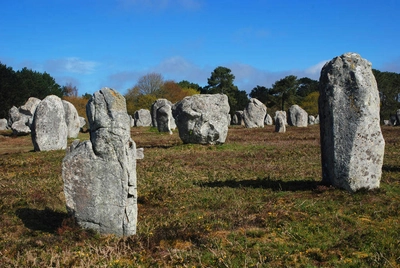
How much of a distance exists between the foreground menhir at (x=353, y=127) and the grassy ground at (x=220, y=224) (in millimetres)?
450

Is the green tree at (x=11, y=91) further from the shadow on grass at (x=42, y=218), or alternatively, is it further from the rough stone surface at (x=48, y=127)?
the shadow on grass at (x=42, y=218)

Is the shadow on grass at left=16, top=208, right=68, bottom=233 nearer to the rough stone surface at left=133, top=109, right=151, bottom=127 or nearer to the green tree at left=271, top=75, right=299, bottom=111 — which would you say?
the rough stone surface at left=133, top=109, right=151, bottom=127

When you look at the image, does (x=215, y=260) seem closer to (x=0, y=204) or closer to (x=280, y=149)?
(x=0, y=204)

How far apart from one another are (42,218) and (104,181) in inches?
82.0

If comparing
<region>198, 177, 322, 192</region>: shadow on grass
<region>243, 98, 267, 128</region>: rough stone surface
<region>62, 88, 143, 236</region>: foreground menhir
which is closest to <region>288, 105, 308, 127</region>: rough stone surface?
<region>243, 98, 267, 128</region>: rough stone surface

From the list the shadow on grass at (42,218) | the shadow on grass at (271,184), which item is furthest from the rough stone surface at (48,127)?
the shadow on grass at (42,218)

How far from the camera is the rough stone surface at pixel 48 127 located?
21.7m

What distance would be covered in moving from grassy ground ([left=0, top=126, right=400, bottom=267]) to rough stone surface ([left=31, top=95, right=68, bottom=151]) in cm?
698

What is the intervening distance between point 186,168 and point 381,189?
6.85m

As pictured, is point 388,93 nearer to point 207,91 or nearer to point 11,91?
point 207,91

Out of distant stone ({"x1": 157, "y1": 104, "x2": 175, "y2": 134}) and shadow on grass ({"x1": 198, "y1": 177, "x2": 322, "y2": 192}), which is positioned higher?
distant stone ({"x1": 157, "y1": 104, "x2": 175, "y2": 134})

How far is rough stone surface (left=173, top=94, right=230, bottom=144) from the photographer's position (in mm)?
22812

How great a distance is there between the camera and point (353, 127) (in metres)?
10.8

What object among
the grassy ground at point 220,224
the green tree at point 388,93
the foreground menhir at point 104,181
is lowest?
the grassy ground at point 220,224
